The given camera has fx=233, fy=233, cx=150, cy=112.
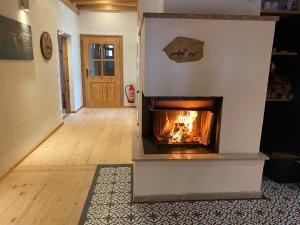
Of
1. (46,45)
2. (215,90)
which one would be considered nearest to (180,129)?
(215,90)

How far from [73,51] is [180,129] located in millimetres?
4336

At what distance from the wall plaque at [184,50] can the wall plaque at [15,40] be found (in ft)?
6.14

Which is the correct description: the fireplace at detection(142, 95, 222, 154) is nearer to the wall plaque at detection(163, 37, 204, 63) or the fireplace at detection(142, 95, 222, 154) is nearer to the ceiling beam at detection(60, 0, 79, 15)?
the wall plaque at detection(163, 37, 204, 63)

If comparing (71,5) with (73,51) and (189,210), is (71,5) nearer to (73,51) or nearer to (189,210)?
(73,51)

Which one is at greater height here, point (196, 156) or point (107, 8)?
point (107, 8)

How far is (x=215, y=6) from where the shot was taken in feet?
6.77

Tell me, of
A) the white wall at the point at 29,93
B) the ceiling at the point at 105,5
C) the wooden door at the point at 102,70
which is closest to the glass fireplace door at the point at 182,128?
the white wall at the point at 29,93

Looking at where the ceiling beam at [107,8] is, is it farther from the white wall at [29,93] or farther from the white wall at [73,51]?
the white wall at [29,93]

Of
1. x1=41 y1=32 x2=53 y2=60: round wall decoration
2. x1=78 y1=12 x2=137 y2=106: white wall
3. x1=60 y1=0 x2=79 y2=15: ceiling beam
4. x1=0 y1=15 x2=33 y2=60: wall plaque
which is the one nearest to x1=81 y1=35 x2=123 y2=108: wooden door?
x1=78 y1=12 x2=137 y2=106: white wall

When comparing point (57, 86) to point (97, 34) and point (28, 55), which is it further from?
point (97, 34)

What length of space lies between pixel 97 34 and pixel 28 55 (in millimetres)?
3403

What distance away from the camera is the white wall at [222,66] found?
191cm

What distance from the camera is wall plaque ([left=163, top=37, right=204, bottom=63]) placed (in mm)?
1927

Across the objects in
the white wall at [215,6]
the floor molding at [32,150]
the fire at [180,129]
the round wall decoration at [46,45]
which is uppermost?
the white wall at [215,6]
